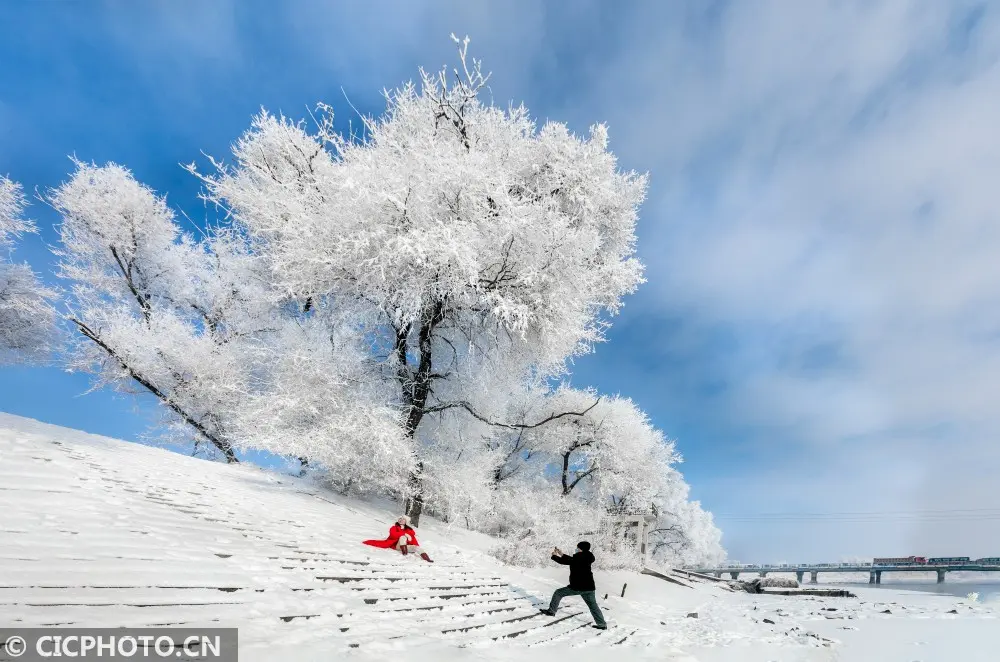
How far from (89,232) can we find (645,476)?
32.8 metres

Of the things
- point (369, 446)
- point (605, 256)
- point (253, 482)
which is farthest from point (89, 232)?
point (605, 256)

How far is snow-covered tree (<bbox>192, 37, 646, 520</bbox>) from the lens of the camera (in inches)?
543

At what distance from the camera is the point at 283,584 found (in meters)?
6.04

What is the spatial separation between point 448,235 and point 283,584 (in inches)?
347

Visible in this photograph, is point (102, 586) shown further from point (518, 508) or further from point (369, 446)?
point (518, 508)

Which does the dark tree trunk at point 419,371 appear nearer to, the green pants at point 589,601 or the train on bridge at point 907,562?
the green pants at point 589,601

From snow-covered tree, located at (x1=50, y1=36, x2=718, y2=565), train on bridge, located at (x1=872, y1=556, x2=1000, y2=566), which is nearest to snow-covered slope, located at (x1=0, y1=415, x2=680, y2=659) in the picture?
snow-covered tree, located at (x1=50, y1=36, x2=718, y2=565)

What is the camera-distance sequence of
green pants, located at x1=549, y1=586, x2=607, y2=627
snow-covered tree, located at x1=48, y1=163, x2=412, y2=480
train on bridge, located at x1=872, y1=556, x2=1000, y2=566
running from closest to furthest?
green pants, located at x1=549, y1=586, x2=607, y2=627 < snow-covered tree, located at x1=48, y1=163, x2=412, y2=480 < train on bridge, located at x1=872, y1=556, x2=1000, y2=566

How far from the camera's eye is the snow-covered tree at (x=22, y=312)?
69.3ft

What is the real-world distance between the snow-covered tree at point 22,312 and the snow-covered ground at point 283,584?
13927 millimetres

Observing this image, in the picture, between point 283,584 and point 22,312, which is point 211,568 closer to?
point 283,584

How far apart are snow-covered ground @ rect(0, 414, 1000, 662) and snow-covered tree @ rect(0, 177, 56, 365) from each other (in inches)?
548

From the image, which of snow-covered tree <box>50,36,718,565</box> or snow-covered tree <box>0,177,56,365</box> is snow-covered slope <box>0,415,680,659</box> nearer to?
snow-covered tree <box>50,36,718,565</box>

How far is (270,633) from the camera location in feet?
14.9
